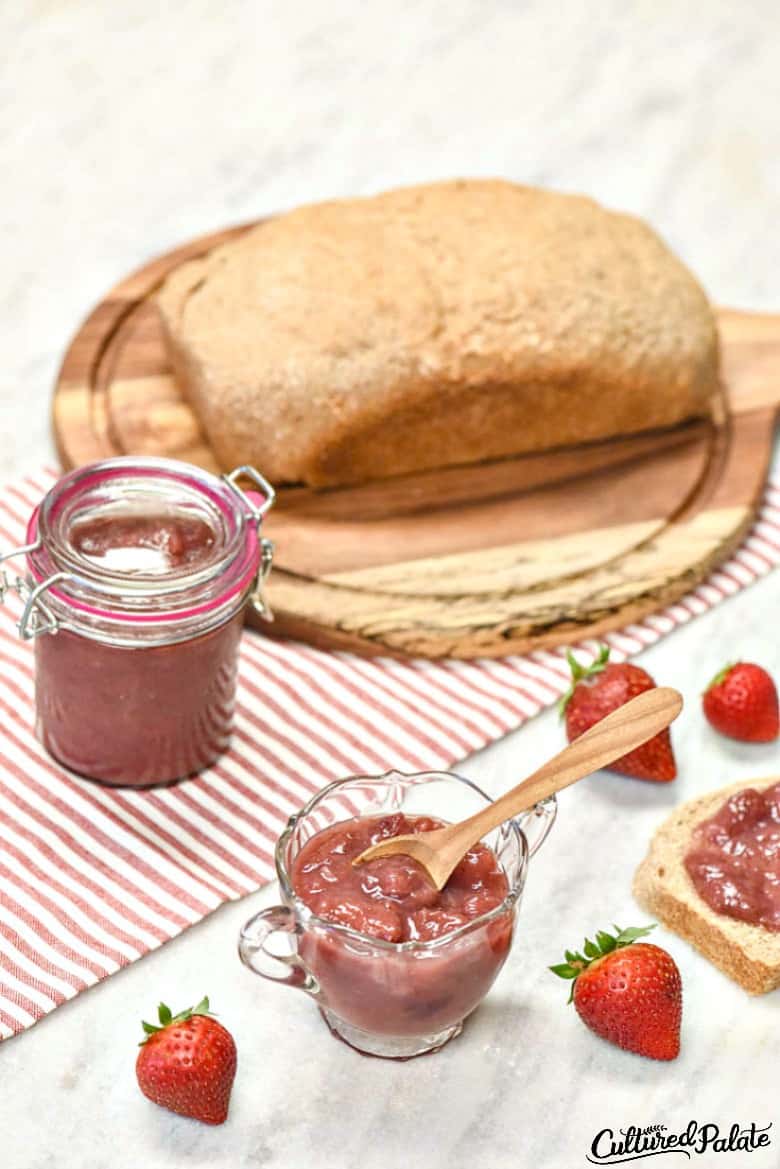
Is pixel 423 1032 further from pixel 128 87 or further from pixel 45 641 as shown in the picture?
pixel 128 87

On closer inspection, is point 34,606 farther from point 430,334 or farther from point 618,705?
point 430,334

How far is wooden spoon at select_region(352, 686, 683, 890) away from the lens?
2.25 m

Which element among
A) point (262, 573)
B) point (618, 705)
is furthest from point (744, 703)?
point (262, 573)

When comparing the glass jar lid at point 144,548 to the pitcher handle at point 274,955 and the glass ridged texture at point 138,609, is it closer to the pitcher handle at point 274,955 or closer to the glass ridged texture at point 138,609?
the glass ridged texture at point 138,609

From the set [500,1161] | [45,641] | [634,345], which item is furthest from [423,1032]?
[634,345]

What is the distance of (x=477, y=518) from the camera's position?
3.30m

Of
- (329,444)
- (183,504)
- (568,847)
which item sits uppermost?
(183,504)

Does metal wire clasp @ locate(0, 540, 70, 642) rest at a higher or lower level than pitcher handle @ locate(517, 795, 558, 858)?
higher

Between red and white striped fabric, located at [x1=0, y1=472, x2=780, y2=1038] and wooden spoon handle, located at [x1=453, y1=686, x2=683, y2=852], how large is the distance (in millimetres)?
484

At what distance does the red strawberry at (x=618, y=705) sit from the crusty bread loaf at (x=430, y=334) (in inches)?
27.1

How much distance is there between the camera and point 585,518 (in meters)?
3.31

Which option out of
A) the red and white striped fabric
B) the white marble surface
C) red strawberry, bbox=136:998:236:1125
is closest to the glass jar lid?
the red and white striped fabric

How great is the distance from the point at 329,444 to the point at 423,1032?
1286 mm

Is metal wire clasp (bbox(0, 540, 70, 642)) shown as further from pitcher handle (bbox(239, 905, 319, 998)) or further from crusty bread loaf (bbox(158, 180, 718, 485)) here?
crusty bread loaf (bbox(158, 180, 718, 485))
